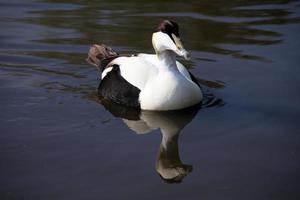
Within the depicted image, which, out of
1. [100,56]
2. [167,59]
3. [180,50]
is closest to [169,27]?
[180,50]

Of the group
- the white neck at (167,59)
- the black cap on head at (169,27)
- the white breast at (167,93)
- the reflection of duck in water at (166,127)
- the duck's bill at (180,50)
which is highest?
the black cap on head at (169,27)

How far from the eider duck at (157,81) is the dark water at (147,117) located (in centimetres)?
17

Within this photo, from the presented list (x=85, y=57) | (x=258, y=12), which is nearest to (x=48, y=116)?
(x=85, y=57)

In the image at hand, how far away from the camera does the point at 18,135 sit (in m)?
6.00

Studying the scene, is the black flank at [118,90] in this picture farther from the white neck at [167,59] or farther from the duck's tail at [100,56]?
the duck's tail at [100,56]

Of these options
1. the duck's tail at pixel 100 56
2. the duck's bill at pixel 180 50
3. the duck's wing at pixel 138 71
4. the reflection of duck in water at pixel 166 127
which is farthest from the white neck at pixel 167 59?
the duck's tail at pixel 100 56

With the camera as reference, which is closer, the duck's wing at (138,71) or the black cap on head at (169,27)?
the black cap on head at (169,27)

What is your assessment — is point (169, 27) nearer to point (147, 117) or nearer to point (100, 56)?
point (147, 117)

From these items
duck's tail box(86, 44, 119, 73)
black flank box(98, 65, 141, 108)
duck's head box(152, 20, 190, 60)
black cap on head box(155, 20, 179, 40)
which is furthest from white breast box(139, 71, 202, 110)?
duck's tail box(86, 44, 119, 73)

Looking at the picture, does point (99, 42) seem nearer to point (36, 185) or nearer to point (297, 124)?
point (297, 124)

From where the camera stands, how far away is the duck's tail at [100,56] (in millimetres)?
7598

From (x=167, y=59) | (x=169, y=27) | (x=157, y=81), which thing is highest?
(x=169, y=27)

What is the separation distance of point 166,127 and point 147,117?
29 centimetres

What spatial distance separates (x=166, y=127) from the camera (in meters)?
6.38
